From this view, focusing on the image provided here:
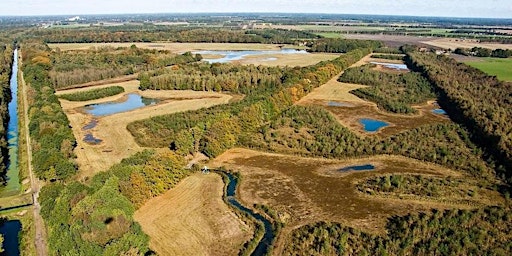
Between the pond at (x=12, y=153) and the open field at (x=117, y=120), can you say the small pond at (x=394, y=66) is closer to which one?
the open field at (x=117, y=120)

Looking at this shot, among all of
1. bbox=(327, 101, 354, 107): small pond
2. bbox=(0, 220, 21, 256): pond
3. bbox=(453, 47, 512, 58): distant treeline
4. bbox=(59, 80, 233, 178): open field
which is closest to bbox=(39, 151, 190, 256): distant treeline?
bbox=(0, 220, 21, 256): pond

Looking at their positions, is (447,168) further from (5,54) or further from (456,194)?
(5,54)

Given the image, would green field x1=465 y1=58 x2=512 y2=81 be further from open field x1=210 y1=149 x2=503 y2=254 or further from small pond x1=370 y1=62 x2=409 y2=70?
open field x1=210 y1=149 x2=503 y2=254

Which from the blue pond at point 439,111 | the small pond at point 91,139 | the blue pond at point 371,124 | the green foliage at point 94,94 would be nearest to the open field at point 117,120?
the small pond at point 91,139

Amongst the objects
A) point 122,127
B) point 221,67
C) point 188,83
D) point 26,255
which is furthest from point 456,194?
point 221,67

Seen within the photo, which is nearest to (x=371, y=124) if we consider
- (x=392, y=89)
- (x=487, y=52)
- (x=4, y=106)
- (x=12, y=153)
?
(x=392, y=89)

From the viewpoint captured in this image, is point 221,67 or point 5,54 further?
point 5,54

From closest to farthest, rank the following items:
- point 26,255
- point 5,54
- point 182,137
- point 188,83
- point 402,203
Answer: point 26,255
point 402,203
point 182,137
point 188,83
point 5,54
